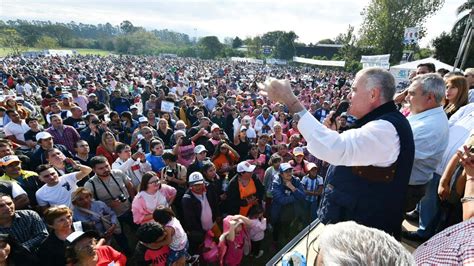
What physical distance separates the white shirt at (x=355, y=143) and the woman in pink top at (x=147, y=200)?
2.98 m

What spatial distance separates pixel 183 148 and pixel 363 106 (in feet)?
14.6

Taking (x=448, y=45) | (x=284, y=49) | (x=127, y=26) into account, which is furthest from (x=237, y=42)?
(x=448, y=45)

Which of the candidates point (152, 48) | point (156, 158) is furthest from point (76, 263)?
point (152, 48)

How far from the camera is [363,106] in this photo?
5.68 feet

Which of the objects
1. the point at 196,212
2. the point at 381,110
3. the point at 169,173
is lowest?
the point at 196,212

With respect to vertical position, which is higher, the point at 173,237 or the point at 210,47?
the point at 210,47

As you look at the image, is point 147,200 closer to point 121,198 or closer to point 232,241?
point 121,198

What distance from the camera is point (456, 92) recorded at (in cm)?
313

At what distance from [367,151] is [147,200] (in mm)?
3263

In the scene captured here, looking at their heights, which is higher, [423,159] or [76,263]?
[423,159]

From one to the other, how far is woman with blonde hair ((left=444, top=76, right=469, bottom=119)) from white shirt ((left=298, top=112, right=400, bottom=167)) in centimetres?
218

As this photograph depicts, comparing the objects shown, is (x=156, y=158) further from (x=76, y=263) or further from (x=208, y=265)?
(x=76, y=263)

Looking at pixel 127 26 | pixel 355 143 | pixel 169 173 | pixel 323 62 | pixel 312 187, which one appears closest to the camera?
pixel 355 143

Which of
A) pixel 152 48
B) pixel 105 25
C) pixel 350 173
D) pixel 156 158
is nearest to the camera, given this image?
pixel 350 173
